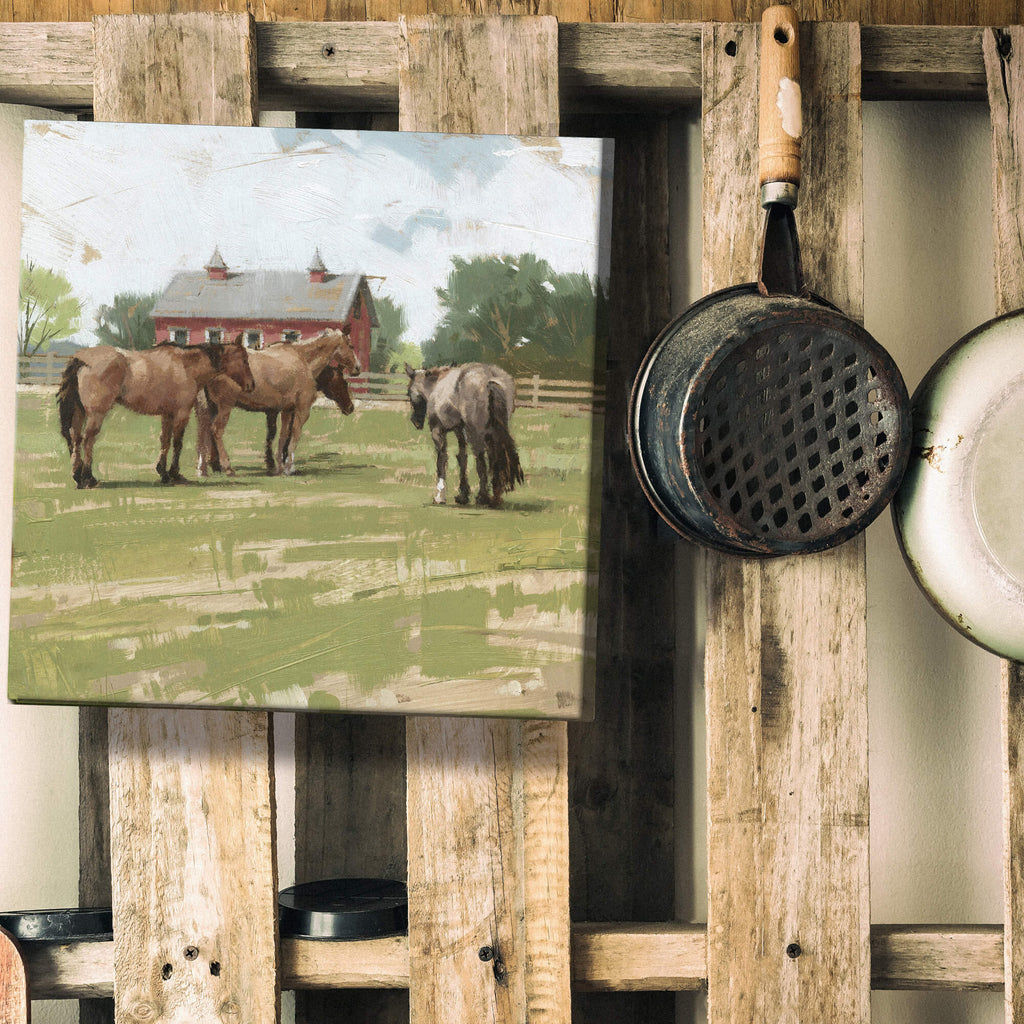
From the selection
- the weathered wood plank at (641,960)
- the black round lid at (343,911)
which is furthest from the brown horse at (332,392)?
the weathered wood plank at (641,960)

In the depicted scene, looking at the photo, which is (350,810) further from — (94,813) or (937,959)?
(937,959)

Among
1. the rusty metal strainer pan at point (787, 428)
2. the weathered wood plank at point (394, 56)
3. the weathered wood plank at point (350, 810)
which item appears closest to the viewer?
the rusty metal strainer pan at point (787, 428)

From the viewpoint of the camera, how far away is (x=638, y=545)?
1053mm

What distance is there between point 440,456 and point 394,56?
A: 420 millimetres

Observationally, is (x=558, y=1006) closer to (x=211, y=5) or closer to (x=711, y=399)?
(x=711, y=399)

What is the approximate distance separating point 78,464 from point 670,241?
68 cm

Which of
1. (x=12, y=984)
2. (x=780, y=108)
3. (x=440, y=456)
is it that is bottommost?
(x=12, y=984)

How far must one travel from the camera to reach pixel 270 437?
879mm

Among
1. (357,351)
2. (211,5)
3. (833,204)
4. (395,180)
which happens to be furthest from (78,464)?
(833,204)

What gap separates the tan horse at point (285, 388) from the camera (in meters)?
0.88

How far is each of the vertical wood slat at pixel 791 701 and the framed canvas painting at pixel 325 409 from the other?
6.1 inches

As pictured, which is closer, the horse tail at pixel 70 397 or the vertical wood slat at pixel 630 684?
the horse tail at pixel 70 397

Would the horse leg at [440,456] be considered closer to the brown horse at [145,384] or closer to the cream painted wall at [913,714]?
the brown horse at [145,384]

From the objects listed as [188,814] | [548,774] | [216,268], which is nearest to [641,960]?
[548,774]
